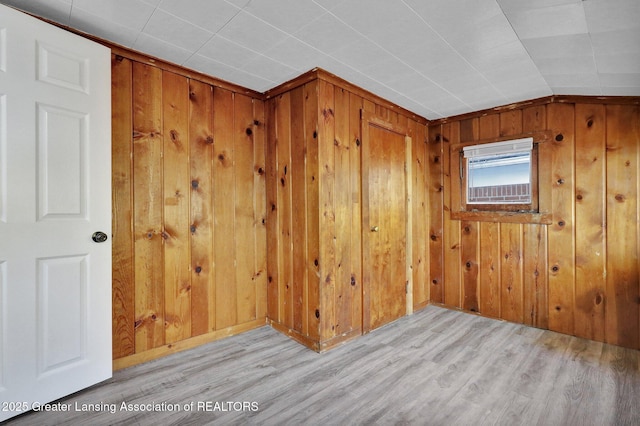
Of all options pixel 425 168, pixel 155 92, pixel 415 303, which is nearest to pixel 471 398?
pixel 415 303

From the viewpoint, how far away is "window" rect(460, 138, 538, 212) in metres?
3.07

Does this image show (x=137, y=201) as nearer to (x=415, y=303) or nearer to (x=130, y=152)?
(x=130, y=152)

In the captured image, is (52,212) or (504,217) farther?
(504,217)

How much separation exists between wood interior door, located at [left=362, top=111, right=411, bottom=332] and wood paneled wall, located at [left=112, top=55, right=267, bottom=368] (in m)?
1.01

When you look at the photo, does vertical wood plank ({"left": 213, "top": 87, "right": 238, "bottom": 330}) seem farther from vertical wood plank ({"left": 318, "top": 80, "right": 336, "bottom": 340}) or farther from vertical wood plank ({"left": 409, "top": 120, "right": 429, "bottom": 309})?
vertical wood plank ({"left": 409, "top": 120, "right": 429, "bottom": 309})

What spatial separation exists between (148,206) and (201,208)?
0.41m

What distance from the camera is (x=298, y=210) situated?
2695 mm

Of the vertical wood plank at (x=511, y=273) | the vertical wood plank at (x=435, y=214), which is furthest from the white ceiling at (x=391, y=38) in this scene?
the vertical wood plank at (x=511, y=273)

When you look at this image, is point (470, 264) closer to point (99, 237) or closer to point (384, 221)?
point (384, 221)

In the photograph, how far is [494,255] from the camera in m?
3.31

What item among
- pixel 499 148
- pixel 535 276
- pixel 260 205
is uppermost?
pixel 499 148

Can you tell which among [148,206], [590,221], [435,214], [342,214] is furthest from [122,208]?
[590,221]

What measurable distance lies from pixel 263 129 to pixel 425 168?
2035 mm

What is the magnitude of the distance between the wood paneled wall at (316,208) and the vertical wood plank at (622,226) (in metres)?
2.09
